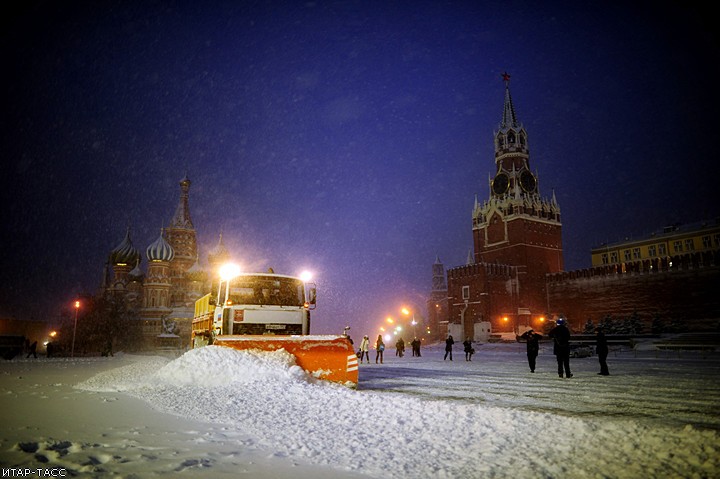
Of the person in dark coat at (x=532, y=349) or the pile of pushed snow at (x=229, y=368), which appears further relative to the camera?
the person in dark coat at (x=532, y=349)

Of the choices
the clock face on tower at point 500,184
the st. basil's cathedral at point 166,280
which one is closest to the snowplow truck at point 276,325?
the st. basil's cathedral at point 166,280

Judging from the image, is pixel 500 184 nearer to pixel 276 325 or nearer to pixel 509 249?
pixel 509 249

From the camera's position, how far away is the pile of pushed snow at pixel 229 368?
8375 millimetres

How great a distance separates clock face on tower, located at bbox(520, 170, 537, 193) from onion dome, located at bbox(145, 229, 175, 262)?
2011 inches

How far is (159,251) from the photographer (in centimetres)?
5747

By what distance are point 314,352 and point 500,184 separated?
6179 cm

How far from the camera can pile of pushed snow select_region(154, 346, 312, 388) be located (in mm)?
8375

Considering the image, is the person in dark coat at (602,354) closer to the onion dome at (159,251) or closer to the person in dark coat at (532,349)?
the person in dark coat at (532,349)

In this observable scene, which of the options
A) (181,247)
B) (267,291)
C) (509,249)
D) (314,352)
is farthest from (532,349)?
(181,247)

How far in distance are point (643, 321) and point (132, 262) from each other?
64.7 metres

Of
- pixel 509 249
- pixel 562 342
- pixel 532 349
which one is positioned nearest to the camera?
pixel 562 342

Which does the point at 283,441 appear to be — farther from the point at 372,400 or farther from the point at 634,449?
the point at 634,449

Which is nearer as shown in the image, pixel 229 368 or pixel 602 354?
pixel 229 368

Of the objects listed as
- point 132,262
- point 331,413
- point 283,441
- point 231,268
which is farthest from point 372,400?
point 132,262
